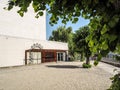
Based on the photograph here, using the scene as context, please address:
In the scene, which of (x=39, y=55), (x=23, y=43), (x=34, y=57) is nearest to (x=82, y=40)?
(x=23, y=43)

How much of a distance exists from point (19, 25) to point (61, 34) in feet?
105

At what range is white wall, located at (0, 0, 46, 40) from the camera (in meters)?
39.3

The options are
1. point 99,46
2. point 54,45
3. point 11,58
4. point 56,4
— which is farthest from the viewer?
point 54,45

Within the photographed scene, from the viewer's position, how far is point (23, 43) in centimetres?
3634

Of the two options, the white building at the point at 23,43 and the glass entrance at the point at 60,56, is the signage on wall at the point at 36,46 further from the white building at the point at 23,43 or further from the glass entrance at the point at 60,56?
the glass entrance at the point at 60,56

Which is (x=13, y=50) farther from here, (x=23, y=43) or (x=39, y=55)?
(x=39, y=55)

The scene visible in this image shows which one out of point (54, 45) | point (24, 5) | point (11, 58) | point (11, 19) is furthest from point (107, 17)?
point (54, 45)

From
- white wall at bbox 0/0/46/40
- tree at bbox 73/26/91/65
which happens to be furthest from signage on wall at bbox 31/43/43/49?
tree at bbox 73/26/91/65

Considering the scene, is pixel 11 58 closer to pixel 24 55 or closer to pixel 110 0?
pixel 24 55

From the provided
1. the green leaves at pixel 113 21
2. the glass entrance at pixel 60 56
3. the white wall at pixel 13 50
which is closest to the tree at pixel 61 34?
the glass entrance at pixel 60 56

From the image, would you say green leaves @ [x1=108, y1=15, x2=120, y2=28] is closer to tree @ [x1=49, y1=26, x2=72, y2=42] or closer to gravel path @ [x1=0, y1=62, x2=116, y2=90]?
gravel path @ [x1=0, y1=62, x2=116, y2=90]

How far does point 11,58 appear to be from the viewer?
108ft

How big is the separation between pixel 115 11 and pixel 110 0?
5.6 inches

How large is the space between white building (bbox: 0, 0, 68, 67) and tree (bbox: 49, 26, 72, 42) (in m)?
19.1
